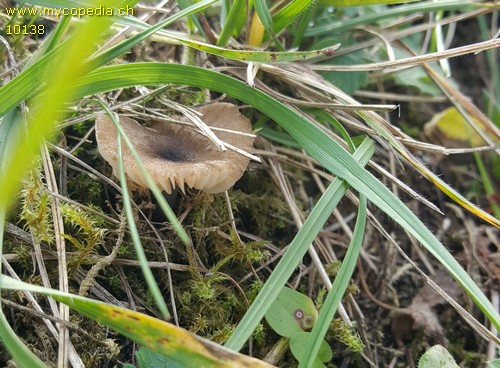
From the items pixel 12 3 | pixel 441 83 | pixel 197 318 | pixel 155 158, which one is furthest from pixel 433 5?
pixel 12 3

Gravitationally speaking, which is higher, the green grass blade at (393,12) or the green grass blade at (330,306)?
the green grass blade at (393,12)

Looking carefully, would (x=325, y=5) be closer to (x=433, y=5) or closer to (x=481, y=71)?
(x=433, y=5)

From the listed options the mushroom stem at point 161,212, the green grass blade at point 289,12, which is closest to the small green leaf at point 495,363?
the mushroom stem at point 161,212

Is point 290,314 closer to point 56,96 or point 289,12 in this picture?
point 289,12

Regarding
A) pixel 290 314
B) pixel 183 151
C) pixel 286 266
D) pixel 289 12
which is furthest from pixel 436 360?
pixel 289 12

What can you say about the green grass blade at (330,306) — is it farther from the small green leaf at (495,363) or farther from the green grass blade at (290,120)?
the small green leaf at (495,363)

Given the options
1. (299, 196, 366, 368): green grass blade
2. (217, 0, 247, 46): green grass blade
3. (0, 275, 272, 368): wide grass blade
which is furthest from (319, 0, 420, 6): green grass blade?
(0, 275, 272, 368): wide grass blade

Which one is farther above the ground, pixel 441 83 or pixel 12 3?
pixel 12 3
